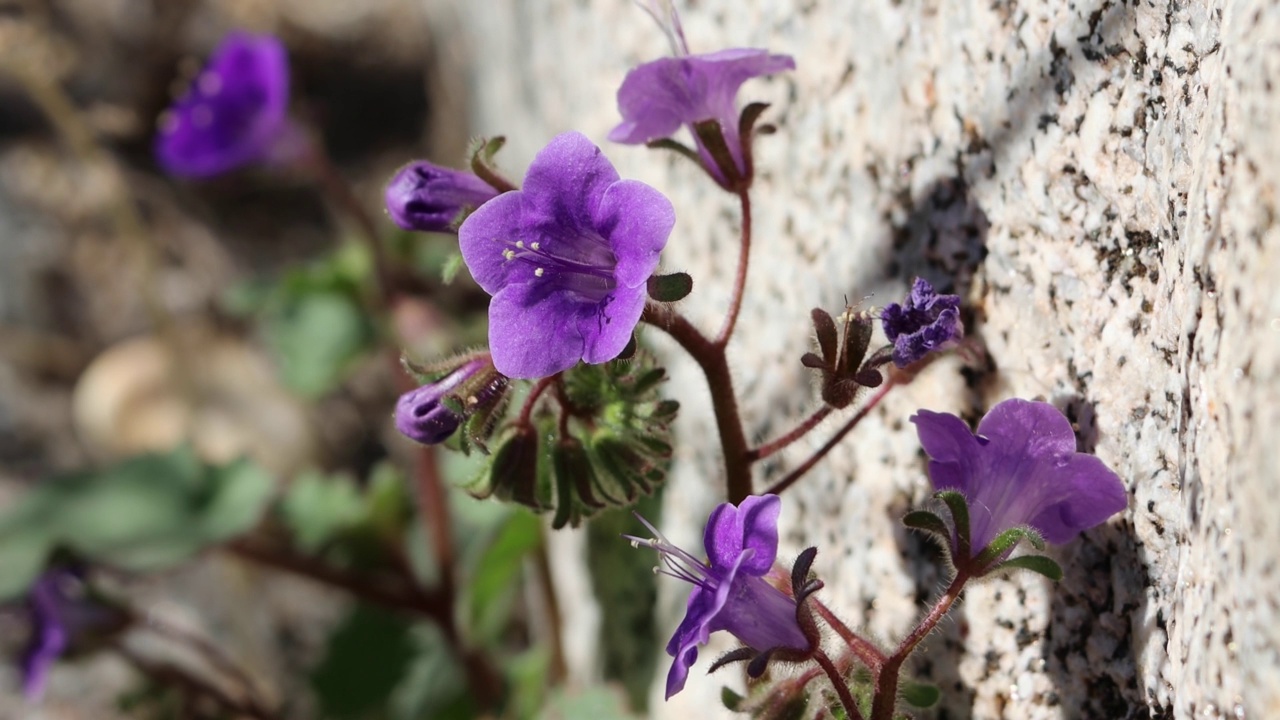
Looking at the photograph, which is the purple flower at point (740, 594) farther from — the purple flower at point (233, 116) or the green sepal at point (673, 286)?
the purple flower at point (233, 116)

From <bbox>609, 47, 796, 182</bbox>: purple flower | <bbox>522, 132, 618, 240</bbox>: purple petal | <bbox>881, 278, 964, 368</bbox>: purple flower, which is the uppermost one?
<bbox>609, 47, 796, 182</bbox>: purple flower

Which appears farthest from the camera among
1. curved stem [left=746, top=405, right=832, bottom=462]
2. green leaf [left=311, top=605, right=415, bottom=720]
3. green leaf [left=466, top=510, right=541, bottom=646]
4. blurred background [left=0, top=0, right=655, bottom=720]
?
green leaf [left=311, top=605, right=415, bottom=720]

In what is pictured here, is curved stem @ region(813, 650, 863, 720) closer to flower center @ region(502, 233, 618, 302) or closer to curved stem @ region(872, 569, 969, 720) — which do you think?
curved stem @ region(872, 569, 969, 720)

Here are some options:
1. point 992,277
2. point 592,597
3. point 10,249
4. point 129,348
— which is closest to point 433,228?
point 992,277

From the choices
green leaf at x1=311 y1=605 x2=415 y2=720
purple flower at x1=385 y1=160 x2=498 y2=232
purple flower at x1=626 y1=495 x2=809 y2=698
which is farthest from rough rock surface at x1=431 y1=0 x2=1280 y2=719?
green leaf at x1=311 y1=605 x2=415 y2=720

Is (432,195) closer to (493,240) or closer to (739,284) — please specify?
(493,240)

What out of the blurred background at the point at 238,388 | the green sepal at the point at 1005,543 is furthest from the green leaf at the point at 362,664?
the green sepal at the point at 1005,543
